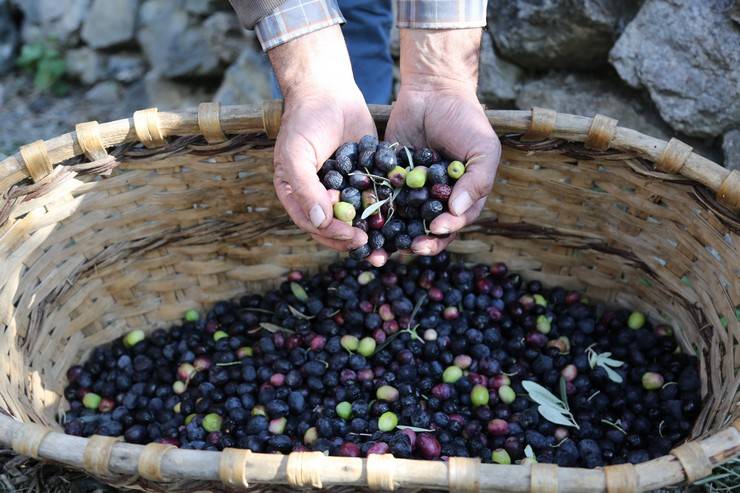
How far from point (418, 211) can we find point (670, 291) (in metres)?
0.84

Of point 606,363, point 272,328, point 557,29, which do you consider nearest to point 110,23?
point 557,29

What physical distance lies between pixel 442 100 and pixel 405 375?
77 centimetres

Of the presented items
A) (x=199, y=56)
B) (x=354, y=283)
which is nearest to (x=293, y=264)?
(x=354, y=283)

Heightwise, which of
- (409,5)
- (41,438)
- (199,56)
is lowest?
(199,56)

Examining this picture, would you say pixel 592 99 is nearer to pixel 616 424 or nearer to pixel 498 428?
pixel 616 424

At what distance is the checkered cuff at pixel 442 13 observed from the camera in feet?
6.76

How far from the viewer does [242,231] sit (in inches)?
93.0

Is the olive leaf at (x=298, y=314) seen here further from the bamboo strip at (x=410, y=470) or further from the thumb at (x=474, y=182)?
the bamboo strip at (x=410, y=470)

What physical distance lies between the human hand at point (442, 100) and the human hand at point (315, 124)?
11cm

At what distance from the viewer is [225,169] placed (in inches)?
87.8

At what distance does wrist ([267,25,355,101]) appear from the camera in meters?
2.09

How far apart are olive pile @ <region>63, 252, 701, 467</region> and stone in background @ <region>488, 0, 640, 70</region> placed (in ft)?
3.31

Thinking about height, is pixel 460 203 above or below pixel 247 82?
above

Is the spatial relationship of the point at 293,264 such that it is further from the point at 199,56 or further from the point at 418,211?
the point at 199,56
